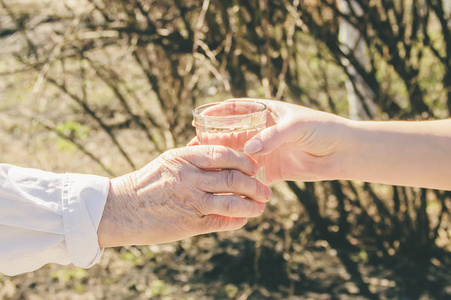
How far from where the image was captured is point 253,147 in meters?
1.69

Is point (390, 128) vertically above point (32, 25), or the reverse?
point (32, 25)

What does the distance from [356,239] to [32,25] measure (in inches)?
109

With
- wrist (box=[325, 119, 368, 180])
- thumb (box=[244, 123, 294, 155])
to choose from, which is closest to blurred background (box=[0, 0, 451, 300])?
wrist (box=[325, 119, 368, 180])

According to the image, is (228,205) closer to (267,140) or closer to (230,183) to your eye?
(230,183)

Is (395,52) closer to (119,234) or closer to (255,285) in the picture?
(255,285)

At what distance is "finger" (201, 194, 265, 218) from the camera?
67.9 inches

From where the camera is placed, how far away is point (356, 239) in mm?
3895

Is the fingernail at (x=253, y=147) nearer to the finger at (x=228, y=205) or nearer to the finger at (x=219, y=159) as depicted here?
the finger at (x=219, y=159)

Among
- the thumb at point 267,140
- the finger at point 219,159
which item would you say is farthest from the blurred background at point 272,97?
the finger at point 219,159

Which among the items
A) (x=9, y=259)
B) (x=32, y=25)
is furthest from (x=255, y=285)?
(x=32, y=25)

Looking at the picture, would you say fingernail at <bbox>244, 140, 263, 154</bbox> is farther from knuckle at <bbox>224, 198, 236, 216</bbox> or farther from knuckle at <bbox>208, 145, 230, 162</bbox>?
knuckle at <bbox>224, 198, 236, 216</bbox>

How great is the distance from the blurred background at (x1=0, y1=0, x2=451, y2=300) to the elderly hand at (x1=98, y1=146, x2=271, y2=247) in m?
1.33

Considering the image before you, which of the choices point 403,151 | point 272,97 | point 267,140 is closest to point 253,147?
point 267,140

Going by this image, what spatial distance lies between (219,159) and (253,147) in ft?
0.39
